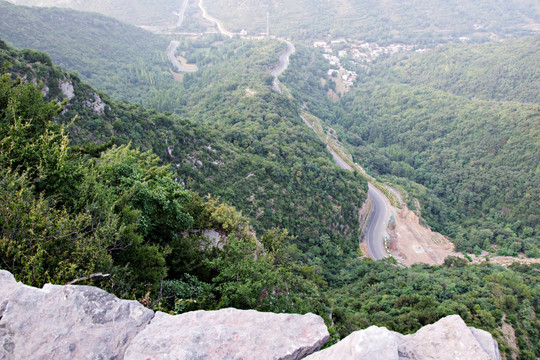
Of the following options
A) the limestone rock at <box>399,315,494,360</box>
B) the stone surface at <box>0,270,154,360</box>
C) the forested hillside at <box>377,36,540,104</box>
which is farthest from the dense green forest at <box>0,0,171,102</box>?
the forested hillside at <box>377,36,540,104</box>

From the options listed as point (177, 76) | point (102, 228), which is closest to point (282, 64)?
point (177, 76)

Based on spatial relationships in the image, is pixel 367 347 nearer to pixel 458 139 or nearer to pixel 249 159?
pixel 249 159

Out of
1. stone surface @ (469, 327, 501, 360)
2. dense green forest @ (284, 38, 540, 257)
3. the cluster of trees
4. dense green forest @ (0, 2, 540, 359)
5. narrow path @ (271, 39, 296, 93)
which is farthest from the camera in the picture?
narrow path @ (271, 39, 296, 93)

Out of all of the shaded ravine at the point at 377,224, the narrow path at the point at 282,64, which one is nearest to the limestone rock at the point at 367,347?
the shaded ravine at the point at 377,224

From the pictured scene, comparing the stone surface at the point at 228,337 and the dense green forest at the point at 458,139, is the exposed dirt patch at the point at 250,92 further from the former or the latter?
the stone surface at the point at 228,337

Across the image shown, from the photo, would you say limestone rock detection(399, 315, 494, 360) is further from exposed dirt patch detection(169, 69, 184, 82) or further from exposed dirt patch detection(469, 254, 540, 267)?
exposed dirt patch detection(169, 69, 184, 82)

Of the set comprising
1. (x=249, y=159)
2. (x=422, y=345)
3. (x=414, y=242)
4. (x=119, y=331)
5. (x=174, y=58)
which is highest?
(x=422, y=345)

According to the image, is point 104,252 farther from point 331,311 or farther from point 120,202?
point 331,311
